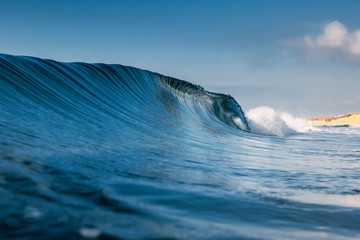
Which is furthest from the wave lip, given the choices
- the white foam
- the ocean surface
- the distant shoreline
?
the distant shoreline

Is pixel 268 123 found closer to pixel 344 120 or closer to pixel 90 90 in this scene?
pixel 90 90

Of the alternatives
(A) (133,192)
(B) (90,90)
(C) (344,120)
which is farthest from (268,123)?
(C) (344,120)

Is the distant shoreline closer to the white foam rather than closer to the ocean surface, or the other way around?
the white foam

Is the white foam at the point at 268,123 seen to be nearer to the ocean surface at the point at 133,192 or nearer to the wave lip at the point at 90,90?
the wave lip at the point at 90,90

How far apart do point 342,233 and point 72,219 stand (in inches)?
31.7

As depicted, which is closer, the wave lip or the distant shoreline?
the wave lip

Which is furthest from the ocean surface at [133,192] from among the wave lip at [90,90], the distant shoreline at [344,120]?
the distant shoreline at [344,120]

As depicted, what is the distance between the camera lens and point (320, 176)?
6.72 ft

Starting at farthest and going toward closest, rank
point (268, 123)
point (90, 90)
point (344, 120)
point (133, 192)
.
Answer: point (344, 120) < point (268, 123) < point (90, 90) < point (133, 192)

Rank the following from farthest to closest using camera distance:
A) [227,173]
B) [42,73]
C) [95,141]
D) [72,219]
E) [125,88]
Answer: [125,88]
[42,73]
[95,141]
[227,173]
[72,219]

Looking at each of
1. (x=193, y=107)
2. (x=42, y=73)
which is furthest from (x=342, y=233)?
(x=193, y=107)

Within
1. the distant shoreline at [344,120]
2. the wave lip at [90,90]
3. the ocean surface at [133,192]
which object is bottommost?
the ocean surface at [133,192]

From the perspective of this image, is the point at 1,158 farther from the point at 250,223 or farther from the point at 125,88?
the point at 125,88

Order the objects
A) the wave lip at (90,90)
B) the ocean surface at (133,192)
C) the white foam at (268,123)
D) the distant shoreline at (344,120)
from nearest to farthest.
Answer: the ocean surface at (133,192), the wave lip at (90,90), the white foam at (268,123), the distant shoreline at (344,120)
